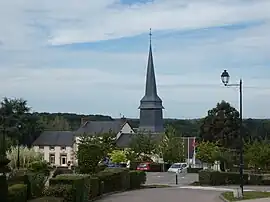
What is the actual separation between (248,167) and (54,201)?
42.9 metres

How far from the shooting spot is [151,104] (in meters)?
112

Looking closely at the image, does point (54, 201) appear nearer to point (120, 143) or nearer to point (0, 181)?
point (0, 181)

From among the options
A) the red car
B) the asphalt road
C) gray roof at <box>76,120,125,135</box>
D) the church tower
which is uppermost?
the church tower

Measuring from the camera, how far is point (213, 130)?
292ft

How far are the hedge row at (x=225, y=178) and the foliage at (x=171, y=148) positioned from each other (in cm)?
3007

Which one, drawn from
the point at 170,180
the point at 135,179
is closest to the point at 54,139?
the point at 170,180

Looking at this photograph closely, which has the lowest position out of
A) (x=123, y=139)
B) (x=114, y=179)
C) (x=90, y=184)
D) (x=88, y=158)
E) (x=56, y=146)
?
(x=114, y=179)

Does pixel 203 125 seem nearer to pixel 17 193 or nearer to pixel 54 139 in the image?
pixel 54 139

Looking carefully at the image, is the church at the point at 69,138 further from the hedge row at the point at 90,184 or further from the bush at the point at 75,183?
the bush at the point at 75,183

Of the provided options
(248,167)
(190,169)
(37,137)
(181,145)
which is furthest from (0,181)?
(37,137)

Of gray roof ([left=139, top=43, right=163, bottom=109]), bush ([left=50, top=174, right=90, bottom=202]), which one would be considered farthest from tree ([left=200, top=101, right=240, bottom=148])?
bush ([left=50, top=174, right=90, bottom=202])

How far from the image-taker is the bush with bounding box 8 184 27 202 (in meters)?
19.9

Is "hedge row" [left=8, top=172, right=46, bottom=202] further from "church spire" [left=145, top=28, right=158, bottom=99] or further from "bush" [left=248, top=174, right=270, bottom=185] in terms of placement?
"church spire" [left=145, top=28, right=158, bottom=99]

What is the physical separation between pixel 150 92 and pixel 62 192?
90.1 m
